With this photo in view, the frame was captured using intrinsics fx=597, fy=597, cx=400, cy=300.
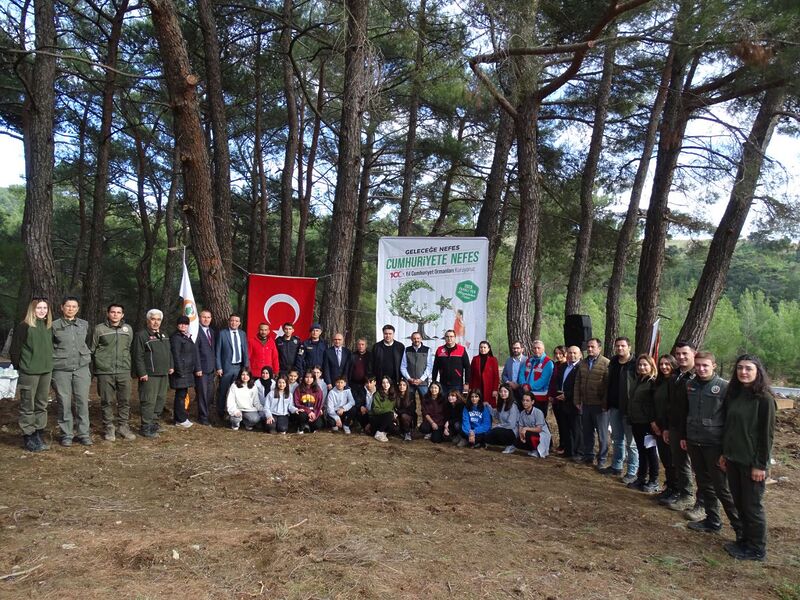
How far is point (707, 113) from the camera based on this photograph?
950cm

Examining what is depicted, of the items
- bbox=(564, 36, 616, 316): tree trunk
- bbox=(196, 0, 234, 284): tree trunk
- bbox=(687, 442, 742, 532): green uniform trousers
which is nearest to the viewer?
bbox=(687, 442, 742, 532): green uniform trousers

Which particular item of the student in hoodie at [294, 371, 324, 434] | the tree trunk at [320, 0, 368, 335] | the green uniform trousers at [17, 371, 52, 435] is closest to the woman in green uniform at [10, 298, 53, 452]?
the green uniform trousers at [17, 371, 52, 435]

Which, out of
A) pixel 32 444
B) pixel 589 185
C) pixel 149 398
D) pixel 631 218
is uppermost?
pixel 589 185

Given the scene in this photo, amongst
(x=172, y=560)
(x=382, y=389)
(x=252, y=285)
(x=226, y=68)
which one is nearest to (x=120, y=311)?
(x=252, y=285)

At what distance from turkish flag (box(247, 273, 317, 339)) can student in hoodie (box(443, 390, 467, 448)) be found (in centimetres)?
240

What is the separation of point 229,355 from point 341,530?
4.14m

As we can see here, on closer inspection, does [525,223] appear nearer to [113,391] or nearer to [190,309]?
[190,309]

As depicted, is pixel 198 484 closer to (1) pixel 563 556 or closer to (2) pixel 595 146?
(1) pixel 563 556

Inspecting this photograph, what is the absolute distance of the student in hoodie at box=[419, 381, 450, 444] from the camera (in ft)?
24.4

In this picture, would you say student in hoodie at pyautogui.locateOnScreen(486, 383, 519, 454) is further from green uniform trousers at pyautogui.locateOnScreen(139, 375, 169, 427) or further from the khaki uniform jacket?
green uniform trousers at pyautogui.locateOnScreen(139, 375, 169, 427)

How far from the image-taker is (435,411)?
7465mm

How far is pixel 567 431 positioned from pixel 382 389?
2301mm

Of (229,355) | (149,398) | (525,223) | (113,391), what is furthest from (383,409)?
(525,223)

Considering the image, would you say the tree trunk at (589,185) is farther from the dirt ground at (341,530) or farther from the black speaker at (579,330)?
the dirt ground at (341,530)
